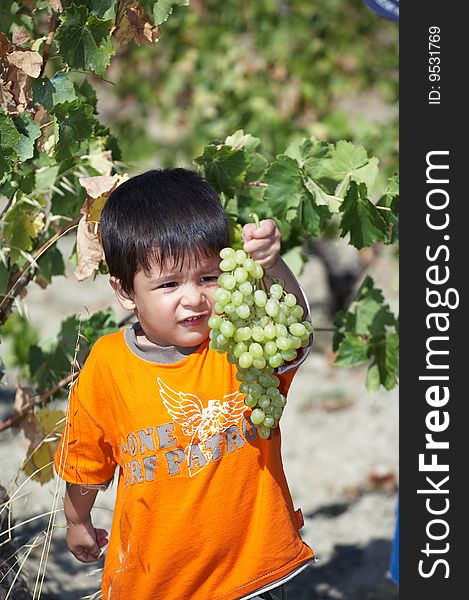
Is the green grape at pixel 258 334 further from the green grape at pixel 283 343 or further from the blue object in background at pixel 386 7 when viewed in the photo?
the blue object in background at pixel 386 7

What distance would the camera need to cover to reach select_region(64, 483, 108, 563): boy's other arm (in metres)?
2.04

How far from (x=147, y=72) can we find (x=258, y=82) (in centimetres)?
113

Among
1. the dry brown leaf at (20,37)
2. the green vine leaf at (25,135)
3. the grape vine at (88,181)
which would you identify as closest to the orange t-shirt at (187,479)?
the grape vine at (88,181)

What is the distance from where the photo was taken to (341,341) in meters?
2.62

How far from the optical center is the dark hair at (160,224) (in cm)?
181

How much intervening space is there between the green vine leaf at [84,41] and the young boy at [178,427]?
0.32m

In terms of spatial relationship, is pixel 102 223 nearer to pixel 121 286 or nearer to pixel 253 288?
pixel 121 286

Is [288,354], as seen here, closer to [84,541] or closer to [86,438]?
[86,438]

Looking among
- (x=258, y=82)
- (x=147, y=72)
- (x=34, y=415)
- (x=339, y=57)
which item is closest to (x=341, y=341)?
(x=34, y=415)

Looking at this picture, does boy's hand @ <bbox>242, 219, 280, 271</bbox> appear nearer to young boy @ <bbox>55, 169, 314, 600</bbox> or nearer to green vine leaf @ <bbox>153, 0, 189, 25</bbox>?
young boy @ <bbox>55, 169, 314, 600</bbox>

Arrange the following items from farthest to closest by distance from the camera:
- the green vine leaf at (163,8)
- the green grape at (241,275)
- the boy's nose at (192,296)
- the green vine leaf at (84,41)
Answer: the green vine leaf at (163,8)
the green vine leaf at (84,41)
the boy's nose at (192,296)
the green grape at (241,275)

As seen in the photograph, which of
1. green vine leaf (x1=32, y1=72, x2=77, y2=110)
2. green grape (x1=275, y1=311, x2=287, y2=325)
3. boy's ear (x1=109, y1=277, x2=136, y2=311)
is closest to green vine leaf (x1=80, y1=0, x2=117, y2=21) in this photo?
green vine leaf (x1=32, y1=72, x2=77, y2=110)

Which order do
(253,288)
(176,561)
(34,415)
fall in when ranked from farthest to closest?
(34,415), (176,561), (253,288)

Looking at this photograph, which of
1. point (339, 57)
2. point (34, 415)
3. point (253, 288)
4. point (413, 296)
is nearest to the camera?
point (253, 288)
